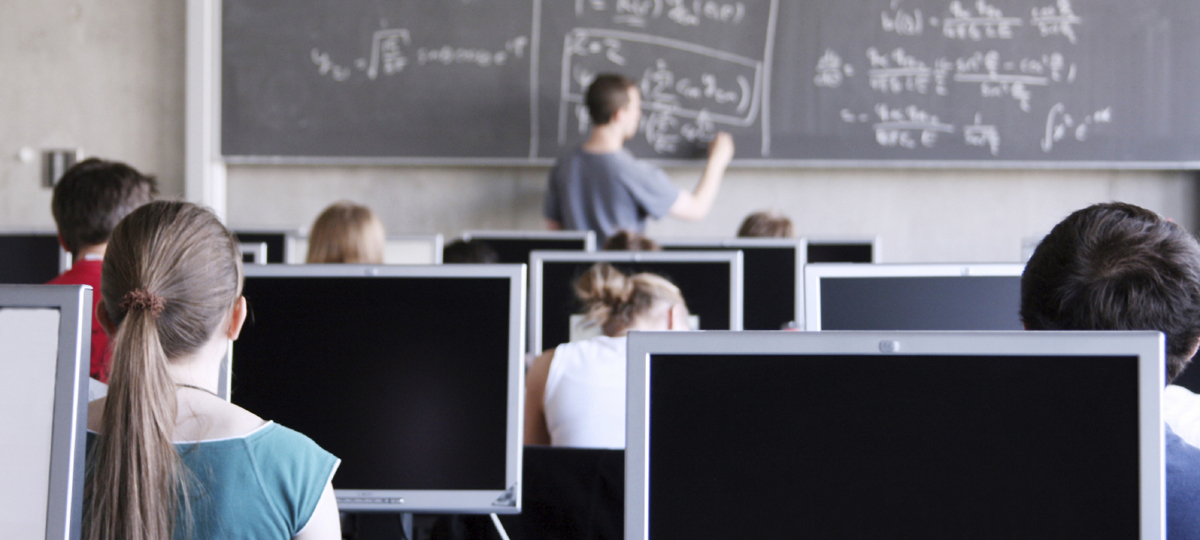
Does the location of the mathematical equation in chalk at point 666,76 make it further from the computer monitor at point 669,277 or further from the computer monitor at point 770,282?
the computer monitor at point 669,277

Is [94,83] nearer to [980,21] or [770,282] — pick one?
[770,282]

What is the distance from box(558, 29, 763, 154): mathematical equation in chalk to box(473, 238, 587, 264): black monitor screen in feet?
4.27

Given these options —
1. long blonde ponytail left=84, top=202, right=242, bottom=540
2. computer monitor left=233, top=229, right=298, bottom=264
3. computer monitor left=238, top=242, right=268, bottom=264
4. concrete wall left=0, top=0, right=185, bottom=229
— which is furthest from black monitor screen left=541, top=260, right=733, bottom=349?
concrete wall left=0, top=0, right=185, bottom=229

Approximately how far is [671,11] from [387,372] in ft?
10.5

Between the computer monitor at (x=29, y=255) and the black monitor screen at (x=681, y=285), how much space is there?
1.33 metres

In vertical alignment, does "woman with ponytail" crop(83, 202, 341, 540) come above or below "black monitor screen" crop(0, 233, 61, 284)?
below

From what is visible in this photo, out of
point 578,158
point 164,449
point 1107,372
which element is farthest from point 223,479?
point 578,158

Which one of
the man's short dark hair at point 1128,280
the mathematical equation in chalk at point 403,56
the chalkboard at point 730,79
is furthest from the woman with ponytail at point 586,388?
the mathematical equation in chalk at point 403,56

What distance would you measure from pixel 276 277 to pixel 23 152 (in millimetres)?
3714

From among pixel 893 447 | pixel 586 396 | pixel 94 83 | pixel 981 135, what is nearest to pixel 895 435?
pixel 893 447

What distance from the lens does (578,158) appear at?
386cm

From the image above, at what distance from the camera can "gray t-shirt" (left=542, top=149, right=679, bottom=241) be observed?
3.81 metres

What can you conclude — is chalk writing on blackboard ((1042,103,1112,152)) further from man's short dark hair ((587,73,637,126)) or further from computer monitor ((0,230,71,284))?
computer monitor ((0,230,71,284))

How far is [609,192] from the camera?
3.83m
